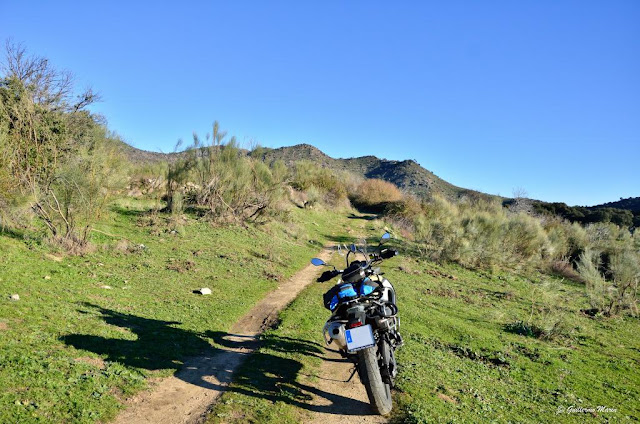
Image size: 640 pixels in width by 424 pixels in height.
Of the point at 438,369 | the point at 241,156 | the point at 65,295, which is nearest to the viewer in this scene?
the point at 438,369

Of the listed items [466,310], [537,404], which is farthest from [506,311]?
[537,404]

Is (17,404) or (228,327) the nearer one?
(17,404)

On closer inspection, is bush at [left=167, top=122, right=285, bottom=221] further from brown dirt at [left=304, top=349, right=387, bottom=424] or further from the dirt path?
brown dirt at [left=304, top=349, right=387, bottom=424]

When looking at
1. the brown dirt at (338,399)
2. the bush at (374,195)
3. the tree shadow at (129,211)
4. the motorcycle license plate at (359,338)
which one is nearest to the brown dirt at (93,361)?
the brown dirt at (338,399)

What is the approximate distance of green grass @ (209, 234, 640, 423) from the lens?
5.09 m

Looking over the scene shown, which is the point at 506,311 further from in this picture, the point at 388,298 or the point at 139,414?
the point at 139,414

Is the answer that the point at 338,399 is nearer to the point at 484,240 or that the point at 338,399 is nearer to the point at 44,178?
the point at 44,178

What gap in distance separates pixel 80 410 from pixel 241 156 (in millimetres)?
21440

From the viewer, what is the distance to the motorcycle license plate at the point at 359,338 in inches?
169

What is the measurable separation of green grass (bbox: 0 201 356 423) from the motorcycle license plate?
3067 mm

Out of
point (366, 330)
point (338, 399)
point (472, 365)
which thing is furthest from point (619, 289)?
point (366, 330)

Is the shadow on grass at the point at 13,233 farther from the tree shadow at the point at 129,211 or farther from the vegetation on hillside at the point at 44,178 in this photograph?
the tree shadow at the point at 129,211

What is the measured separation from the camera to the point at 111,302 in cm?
885

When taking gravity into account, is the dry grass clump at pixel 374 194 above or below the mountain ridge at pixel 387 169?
below
